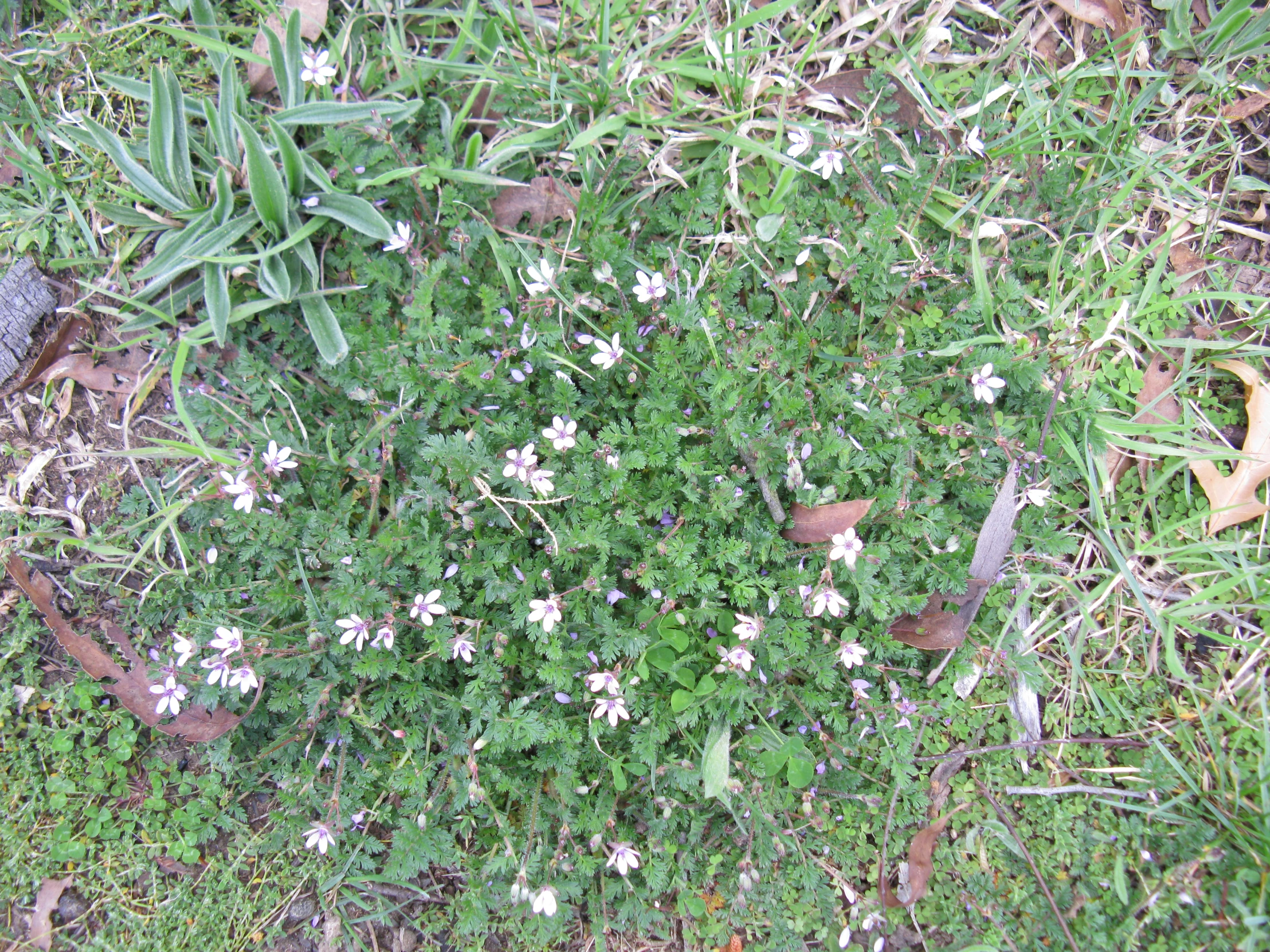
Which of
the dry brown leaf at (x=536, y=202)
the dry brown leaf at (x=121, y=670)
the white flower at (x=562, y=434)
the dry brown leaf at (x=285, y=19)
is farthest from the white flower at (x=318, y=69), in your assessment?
the dry brown leaf at (x=121, y=670)

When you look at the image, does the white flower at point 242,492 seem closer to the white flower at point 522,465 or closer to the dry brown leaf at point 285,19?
the white flower at point 522,465

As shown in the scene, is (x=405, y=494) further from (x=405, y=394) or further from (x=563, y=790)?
(x=563, y=790)

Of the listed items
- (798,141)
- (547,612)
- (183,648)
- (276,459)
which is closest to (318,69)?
(276,459)

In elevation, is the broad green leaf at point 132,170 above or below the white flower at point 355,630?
above

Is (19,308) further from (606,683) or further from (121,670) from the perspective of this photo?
(606,683)

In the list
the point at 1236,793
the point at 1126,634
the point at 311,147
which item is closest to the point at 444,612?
the point at 311,147

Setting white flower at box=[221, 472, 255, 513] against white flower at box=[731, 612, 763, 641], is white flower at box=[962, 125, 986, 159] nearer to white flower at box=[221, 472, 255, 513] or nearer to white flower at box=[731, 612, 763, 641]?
white flower at box=[731, 612, 763, 641]
